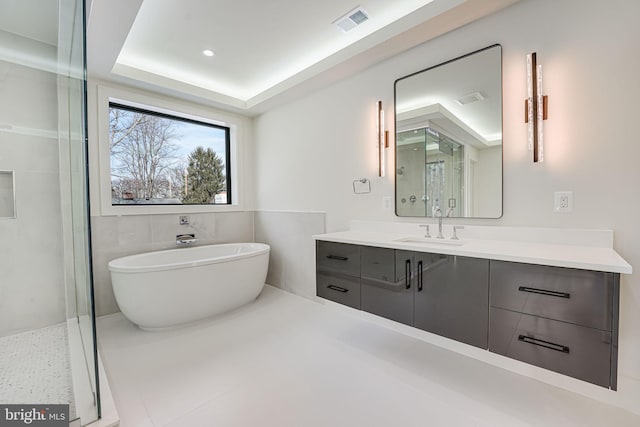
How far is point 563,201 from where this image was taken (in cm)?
167

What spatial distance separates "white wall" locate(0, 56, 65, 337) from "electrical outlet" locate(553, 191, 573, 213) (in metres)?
4.00

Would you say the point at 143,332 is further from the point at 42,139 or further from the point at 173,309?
the point at 42,139

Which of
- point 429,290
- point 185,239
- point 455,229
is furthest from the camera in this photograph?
point 185,239

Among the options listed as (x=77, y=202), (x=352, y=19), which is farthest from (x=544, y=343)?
(x=77, y=202)

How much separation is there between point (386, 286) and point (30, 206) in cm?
317

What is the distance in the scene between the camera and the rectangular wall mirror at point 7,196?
2367 mm

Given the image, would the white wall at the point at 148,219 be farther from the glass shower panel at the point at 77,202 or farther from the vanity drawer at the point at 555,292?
the vanity drawer at the point at 555,292

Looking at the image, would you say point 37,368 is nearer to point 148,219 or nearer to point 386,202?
point 148,219

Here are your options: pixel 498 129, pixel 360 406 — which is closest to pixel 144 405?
pixel 360 406

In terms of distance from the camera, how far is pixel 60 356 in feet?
6.64

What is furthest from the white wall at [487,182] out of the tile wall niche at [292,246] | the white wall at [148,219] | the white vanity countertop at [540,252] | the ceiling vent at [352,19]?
the white wall at [148,219]

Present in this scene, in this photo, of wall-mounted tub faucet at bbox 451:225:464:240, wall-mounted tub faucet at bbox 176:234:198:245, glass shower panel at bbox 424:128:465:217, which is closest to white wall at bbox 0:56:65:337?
wall-mounted tub faucet at bbox 176:234:198:245

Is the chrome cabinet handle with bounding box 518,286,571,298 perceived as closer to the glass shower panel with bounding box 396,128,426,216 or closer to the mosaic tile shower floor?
the glass shower panel with bounding box 396,128,426,216

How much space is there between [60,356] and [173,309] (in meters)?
0.76
